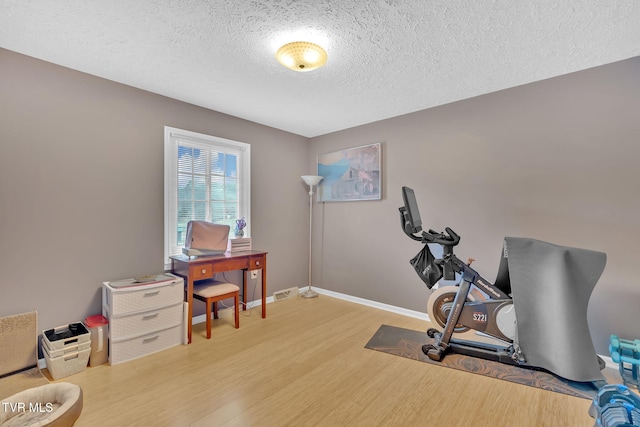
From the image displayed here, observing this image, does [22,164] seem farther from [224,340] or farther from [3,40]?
[224,340]

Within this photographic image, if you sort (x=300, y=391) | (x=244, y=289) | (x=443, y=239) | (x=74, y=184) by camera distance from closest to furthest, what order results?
(x=300, y=391) → (x=74, y=184) → (x=443, y=239) → (x=244, y=289)

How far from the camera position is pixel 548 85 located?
2.54 metres

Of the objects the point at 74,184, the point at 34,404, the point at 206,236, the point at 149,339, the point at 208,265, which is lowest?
the point at 149,339

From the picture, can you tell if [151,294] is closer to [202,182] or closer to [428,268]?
[202,182]

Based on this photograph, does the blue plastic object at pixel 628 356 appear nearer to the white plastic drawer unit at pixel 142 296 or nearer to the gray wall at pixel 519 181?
the gray wall at pixel 519 181

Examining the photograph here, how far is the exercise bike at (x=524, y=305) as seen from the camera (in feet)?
6.31

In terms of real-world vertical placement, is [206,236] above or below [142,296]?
above

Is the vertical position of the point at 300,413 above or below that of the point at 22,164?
below

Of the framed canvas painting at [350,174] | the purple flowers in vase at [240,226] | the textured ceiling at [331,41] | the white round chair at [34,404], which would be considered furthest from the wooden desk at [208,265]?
the textured ceiling at [331,41]

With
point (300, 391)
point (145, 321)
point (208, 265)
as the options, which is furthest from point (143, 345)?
point (300, 391)

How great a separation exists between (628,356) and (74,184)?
4.47 metres

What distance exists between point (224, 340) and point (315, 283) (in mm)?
1907

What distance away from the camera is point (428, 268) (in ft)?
8.50

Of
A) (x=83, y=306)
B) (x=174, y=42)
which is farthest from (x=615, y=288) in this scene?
(x=83, y=306)
